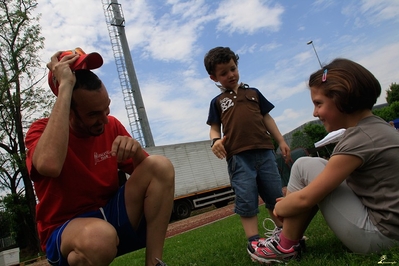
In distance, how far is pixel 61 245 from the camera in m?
2.10

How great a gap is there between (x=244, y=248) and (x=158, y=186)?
1523mm

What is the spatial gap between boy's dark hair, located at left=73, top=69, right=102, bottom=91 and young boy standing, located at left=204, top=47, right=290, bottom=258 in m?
1.26

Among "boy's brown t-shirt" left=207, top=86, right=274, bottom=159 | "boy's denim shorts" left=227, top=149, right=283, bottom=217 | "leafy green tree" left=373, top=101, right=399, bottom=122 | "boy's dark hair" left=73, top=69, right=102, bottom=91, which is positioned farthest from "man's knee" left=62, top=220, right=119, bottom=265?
"leafy green tree" left=373, top=101, right=399, bottom=122

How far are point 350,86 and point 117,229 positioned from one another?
1.71 metres

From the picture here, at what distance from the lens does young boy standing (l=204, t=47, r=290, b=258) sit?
3.21 metres

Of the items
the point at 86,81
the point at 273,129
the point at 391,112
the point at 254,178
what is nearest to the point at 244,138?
the point at 254,178

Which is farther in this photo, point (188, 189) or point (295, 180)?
point (188, 189)

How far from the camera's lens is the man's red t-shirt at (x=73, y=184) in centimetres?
233

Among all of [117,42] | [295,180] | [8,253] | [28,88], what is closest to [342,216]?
[295,180]

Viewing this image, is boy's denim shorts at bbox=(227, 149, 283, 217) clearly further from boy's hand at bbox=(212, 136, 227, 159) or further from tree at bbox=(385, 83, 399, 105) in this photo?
tree at bbox=(385, 83, 399, 105)

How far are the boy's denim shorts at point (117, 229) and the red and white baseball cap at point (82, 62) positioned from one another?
2.74 feet

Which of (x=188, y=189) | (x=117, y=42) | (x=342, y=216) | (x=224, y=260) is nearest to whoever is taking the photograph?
(x=342, y=216)

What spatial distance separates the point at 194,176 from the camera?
18625mm

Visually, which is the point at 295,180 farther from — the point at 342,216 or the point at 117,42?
the point at 117,42
